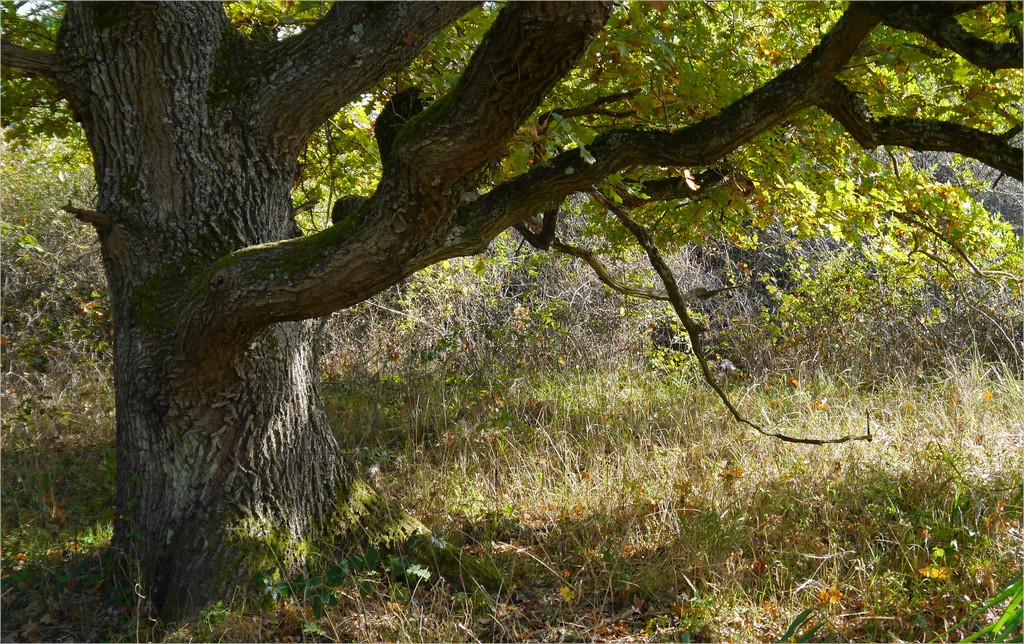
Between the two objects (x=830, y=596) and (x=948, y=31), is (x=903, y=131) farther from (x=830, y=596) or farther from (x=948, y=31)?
(x=830, y=596)

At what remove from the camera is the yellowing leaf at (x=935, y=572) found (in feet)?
11.6

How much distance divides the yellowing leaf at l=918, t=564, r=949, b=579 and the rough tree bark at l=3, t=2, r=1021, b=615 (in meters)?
1.90

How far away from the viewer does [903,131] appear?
367cm

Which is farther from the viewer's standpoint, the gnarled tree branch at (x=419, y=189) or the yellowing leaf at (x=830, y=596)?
the yellowing leaf at (x=830, y=596)

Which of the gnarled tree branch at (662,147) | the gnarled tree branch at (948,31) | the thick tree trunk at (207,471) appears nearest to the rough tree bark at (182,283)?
the thick tree trunk at (207,471)

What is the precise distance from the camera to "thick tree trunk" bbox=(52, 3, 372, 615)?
353 centimetres

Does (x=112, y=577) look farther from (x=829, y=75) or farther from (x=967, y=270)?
(x=967, y=270)

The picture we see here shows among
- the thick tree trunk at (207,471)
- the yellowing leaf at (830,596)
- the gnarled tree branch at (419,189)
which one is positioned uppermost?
the gnarled tree branch at (419,189)

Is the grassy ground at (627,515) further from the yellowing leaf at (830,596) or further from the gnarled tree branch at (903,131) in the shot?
the gnarled tree branch at (903,131)

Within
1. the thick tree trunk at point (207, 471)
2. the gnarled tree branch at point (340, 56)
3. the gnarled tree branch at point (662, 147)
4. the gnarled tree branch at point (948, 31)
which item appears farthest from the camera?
the thick tree trunk at point (207, 471)

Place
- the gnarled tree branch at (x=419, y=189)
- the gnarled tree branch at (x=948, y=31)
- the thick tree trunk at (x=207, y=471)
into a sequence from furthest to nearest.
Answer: the thick tree trunk at (x=207, y=471), the gnarled tree branch at (x=948, y=31), the gnarled tree branch at (x=419, y=189)

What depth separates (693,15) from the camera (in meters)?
4.41

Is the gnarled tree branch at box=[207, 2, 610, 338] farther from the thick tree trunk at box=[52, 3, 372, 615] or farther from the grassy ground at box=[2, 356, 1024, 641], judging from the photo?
the grassy ground at box=[2, 356, 1024, 641]

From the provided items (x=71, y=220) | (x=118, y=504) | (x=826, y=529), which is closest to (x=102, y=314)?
(x=71, y=220)
